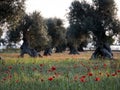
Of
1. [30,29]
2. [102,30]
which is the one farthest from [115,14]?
[30,29]

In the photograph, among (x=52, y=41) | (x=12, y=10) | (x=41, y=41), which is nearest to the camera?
(x=12, y=10)

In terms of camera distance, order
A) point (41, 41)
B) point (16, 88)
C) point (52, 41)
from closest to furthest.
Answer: point (16, 88), point (41, 41), point (52, 41)

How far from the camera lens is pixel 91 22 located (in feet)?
135

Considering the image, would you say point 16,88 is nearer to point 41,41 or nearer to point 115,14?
point 115,14

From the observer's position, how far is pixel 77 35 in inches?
1695

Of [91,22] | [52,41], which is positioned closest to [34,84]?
[91,22]

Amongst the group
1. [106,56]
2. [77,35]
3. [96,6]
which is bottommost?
[106,56]

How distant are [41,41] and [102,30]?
16.5m

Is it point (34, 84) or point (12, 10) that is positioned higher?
point (12, 10)

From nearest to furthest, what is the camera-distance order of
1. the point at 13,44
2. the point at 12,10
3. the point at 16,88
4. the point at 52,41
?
1. the point at 16,88
2. the point at 12,10
3. the point at 13,44
4. the point at 52,41

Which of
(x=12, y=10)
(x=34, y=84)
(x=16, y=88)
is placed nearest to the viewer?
(x=16, y=88)

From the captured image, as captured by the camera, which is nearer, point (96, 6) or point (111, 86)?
point (111, 86)

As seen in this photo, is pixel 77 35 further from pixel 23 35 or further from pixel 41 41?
pixel 23 35

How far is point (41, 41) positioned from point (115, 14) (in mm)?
17445
